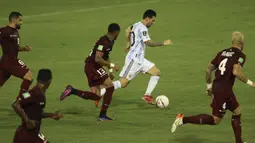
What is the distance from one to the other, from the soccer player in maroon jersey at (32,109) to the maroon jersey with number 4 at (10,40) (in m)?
5.94

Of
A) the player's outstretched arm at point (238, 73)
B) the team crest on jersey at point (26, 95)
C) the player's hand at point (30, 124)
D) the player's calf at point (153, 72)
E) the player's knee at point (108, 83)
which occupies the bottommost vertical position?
the player's hand at point (30, 124)

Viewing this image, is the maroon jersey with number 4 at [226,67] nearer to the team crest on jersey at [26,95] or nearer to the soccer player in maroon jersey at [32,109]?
the soccer player in maroon jersey at [32,109]

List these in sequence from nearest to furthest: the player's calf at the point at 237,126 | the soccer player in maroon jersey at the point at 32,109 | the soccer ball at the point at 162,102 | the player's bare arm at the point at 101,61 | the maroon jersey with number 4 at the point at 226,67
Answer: the soccer player in maroon jersey at the point at 32,109, the maroon jersey with number 4 at the point at 226,67, the player's calf at the point at 237,126, the player's bare arm at the point at 101,61, the soccer ball at the point at 162,102

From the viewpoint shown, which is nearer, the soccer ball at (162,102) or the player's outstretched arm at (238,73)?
the player's outstretched arm at (238,73)

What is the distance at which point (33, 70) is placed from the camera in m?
25.7

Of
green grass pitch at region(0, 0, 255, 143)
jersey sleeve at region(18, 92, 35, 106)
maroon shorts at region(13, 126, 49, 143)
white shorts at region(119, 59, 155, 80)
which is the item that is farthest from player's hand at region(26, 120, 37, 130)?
white shorts at region(119, 59, 155, 80)

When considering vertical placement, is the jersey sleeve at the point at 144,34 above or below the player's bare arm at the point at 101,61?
above

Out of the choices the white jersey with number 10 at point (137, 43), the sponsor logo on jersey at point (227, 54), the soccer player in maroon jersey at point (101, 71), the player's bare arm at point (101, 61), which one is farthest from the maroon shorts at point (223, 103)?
the white jersey with number 10 at point (137, 43)

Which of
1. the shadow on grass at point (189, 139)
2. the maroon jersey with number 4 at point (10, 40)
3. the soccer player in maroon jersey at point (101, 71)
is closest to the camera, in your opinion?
the shadow on grass at point (189, 139)

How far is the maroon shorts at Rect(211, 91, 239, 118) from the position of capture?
1491cm

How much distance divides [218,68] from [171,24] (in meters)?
19.7

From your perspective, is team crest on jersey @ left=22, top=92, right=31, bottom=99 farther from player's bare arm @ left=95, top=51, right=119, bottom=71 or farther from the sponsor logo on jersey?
player's bare arm @ left=95, top=51, right=119, bottom=71

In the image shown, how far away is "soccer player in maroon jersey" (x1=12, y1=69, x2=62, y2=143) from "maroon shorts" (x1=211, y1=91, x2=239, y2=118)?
3.77 m

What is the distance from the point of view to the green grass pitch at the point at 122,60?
1691 centimetres
